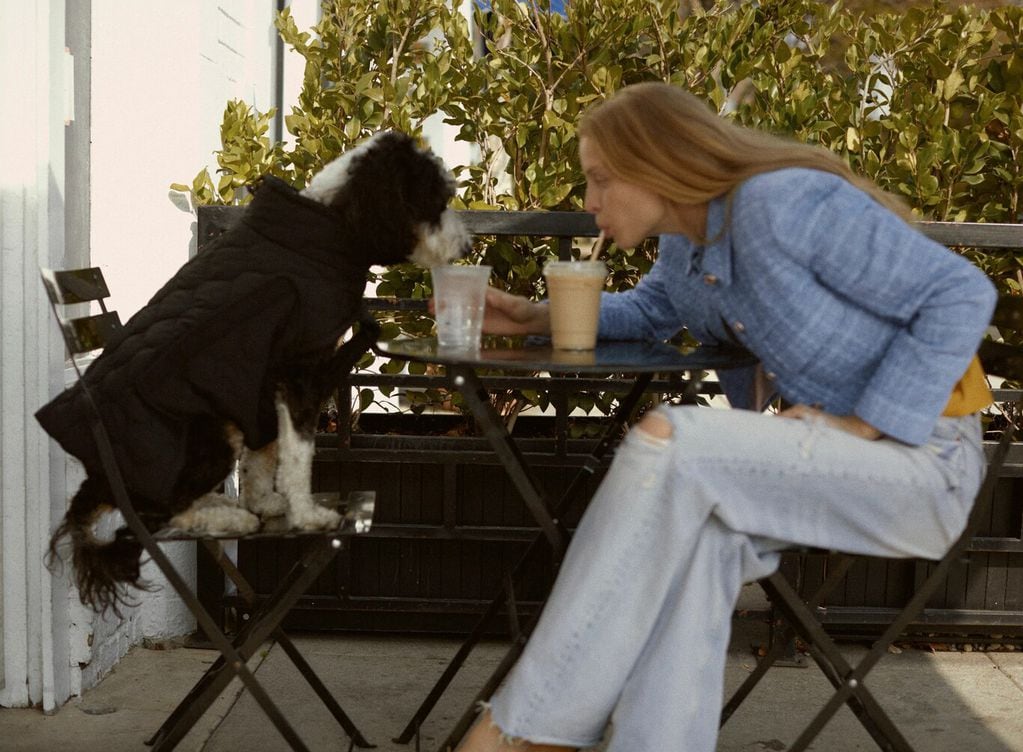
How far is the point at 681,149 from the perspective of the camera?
102 inches

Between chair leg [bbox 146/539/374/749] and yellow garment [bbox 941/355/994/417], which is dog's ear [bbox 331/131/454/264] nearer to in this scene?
chair leg [bbox 146/539/374/749]

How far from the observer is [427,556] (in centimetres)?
399

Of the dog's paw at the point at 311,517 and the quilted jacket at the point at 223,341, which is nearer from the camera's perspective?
the quilted jacket at the point at 223,341

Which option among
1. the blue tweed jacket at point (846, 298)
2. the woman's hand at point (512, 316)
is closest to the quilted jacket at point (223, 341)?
the woman's hand at point (512, 316)

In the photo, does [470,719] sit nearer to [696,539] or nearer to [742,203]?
[696,539]

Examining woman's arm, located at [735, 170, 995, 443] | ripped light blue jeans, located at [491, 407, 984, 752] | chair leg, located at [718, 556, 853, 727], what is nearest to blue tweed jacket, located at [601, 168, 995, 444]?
woman's arm, located at [735, 170, 995, 443]

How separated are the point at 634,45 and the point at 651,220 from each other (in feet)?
6.04

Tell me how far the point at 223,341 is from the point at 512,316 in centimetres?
74

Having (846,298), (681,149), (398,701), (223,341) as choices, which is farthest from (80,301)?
(846,298)

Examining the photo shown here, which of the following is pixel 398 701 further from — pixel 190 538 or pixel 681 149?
pixel 681 149

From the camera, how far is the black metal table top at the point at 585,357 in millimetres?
2475

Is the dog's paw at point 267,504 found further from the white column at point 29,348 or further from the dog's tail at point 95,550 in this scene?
the white column at point 29,348

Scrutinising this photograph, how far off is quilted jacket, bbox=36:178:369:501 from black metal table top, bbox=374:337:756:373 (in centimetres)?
22

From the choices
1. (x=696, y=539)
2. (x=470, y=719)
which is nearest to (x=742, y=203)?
(x=696, y=539)
